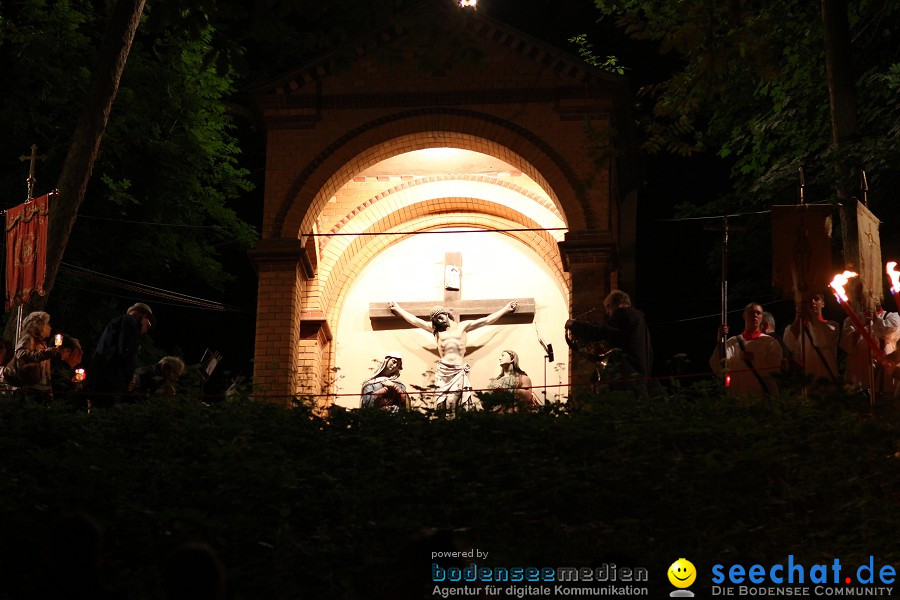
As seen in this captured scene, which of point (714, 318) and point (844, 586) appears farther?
point (714, 318)

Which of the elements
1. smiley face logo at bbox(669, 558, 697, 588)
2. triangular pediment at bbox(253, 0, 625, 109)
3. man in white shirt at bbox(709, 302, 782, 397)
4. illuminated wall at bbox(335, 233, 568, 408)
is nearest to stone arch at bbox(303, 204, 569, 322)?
illuminated wall at bbox(335, 233, 568, 408)

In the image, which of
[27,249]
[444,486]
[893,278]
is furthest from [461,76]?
[444,486]

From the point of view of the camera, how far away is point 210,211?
2614 centimetres

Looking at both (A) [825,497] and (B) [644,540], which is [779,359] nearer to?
(A) [825,497]

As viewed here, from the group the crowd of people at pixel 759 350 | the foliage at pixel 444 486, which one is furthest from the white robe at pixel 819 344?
the foliage at pixel 444 486

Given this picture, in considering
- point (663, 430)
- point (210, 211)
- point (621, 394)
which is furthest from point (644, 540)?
point (210, 211)

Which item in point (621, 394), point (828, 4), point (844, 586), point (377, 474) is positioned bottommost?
point (844, 586)

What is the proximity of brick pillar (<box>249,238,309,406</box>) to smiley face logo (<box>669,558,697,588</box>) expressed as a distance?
9.00m

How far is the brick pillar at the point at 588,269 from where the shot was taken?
1722 centimetres

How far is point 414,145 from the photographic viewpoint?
18.5m

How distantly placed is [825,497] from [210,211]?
58.8ft

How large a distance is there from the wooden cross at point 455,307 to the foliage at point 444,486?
8786 millimetres

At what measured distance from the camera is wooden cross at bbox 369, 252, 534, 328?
20547 millimetres

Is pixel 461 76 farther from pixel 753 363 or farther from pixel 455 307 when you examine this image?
pixel 753 363
